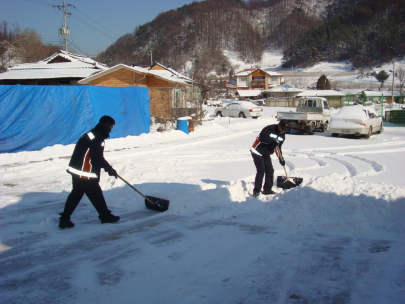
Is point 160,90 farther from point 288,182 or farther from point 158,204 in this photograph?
point 158,204

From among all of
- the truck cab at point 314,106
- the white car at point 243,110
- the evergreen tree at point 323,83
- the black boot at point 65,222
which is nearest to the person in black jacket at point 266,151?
the black boot at point 65,222

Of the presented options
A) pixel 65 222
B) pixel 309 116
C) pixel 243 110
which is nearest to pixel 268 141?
pixel 65 222

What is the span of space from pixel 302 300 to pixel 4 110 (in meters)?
10.5

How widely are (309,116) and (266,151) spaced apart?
12.3 metres

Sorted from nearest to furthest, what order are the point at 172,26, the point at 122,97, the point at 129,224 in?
the point at 129,224
the point at 122,97
the point at 172,26

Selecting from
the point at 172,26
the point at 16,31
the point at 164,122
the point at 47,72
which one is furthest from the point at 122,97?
the point at 172,26

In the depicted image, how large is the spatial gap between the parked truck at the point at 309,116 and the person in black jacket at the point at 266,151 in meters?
11.1

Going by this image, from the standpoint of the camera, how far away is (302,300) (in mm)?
3422

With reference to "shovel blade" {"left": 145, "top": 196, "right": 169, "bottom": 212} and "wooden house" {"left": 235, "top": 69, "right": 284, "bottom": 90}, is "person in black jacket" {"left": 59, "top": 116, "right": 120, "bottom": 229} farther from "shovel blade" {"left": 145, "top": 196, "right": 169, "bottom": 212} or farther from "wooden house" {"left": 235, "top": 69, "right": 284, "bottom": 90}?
"wooden house" {"left": 235, "top": 69, "right": 284, "bottom": 90}

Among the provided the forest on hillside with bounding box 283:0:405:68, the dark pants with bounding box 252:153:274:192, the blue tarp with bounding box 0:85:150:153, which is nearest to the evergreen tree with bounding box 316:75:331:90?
the forest on hillside with bounding box 283:0:405:68

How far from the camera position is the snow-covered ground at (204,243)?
360 cm

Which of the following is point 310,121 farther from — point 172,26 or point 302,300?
point 172,26

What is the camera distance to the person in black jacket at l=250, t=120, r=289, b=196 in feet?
23.2

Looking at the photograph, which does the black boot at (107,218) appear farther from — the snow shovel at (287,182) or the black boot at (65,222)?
the snow shovel at (287,182)
